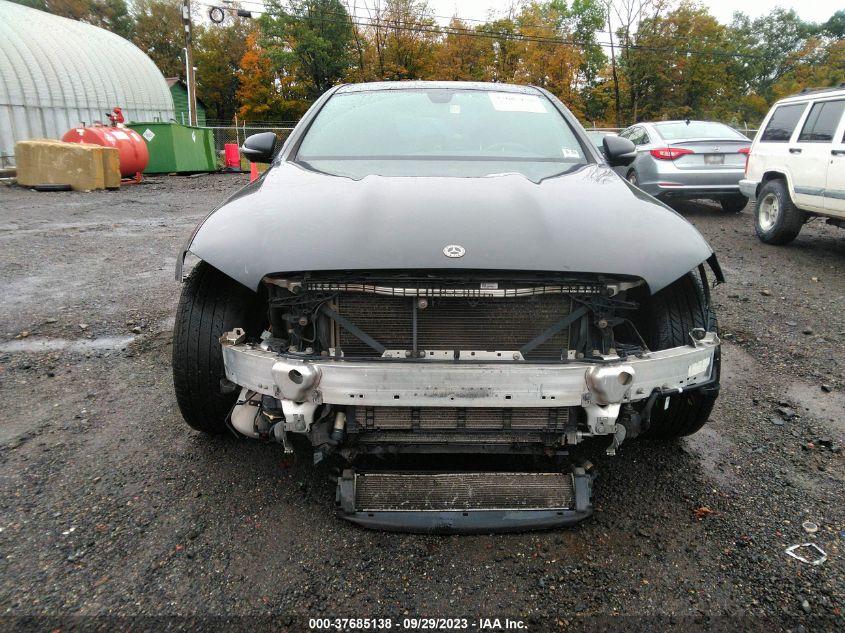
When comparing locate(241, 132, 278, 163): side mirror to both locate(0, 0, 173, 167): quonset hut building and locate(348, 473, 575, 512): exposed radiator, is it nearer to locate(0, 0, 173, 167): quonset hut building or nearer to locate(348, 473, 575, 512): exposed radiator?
locate(348, 473, 575, 512): exposed radiator

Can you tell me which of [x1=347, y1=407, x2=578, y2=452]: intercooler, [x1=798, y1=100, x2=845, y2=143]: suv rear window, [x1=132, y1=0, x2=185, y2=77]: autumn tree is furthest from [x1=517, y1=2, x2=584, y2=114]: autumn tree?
[x1=347, y1=407, x2=578, y2=452]: intercooler

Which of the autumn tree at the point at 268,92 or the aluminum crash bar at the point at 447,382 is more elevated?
the autumn tree at the point at 268,92

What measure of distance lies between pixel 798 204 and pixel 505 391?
22.4ft

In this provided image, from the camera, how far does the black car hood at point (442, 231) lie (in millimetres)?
1914

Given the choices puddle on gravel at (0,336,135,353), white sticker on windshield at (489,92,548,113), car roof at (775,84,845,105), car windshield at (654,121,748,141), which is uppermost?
car roof at (775,84,845,105)

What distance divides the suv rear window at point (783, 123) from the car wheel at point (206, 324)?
24.7 ft

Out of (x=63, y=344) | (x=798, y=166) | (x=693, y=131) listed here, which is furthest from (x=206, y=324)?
(x=693, y=131)

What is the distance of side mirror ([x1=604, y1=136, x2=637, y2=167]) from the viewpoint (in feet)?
10.8

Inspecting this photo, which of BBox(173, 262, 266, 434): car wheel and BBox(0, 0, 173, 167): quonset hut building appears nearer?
BBox(173, 262, 266, 434): car wheel

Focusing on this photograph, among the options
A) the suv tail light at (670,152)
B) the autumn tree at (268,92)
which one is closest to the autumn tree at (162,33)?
the autumn tree at (268,92)

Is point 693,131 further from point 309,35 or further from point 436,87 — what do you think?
point 309,35

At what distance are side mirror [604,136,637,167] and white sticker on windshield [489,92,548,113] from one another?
440mm

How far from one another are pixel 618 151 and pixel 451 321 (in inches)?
72.6

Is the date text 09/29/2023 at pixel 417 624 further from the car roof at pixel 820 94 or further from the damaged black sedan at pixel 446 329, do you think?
the car roof at pixel 820 94
